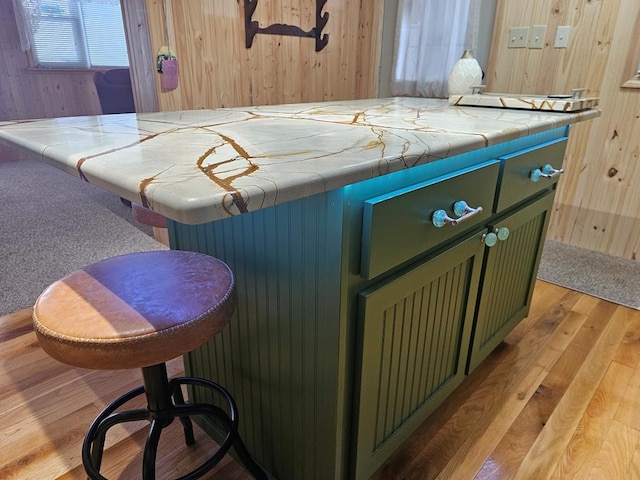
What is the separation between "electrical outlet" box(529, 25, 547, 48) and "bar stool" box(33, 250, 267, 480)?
2.51 meters

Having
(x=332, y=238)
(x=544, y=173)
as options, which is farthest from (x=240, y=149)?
(x=544, y=173)

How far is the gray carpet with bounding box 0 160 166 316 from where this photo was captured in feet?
7.64

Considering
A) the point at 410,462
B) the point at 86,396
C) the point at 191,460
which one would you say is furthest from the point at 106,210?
the point at 410,462

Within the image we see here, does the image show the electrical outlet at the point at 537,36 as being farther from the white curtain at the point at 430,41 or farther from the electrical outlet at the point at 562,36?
the white curtain at the point at 430,41

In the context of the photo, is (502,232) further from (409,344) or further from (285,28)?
(285,28)

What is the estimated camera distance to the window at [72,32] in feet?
17.1

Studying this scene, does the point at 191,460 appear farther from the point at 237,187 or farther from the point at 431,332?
the point at 237,187

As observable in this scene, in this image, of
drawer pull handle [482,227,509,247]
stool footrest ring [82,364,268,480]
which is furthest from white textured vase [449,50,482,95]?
stool footrest ring [82,364,268,480]

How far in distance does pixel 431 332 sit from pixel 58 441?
3.85 feet

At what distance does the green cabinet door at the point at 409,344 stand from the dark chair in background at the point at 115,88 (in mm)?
3579

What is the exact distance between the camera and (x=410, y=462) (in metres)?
1.29

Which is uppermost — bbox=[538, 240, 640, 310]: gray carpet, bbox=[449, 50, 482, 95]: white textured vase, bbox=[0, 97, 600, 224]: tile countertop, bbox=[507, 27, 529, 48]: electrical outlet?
bbox=[507, 27, 529, 48]: electrical outlet

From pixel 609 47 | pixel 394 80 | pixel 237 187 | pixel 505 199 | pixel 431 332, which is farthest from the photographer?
pixel 394 80

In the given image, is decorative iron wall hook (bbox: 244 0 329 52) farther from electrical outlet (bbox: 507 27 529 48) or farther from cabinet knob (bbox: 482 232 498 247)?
cabinet knob (bbox: 482 232 498 247)
